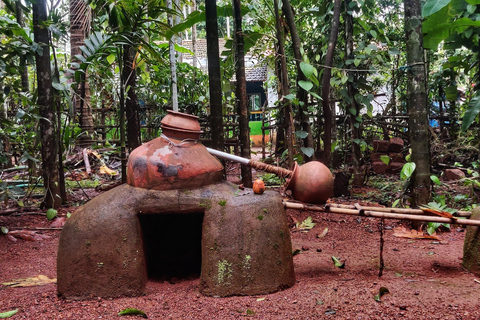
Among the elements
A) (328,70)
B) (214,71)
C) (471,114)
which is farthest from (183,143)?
(471,114)

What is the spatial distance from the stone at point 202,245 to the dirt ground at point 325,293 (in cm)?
9

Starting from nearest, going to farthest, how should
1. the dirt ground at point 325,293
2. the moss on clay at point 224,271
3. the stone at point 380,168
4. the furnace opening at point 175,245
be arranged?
1. the dirt ground at point 325,293
2. the moss on clay at point 224,271
3. the furnace opening at point 175,245
4. the stone at point 380,168

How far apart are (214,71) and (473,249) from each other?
2959mm

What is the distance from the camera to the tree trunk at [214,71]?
414 cm

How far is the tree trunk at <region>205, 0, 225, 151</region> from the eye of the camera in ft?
13.6

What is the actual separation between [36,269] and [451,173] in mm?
6701

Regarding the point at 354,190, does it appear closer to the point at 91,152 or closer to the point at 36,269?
the point at 36,269

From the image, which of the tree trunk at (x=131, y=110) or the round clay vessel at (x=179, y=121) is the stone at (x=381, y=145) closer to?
the tree trunk at (x=131, y=110)

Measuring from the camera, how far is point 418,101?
13.9ft

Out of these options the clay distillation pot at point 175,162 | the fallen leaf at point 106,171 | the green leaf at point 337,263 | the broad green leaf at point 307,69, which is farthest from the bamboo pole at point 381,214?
the fallen leaf at point 106,171

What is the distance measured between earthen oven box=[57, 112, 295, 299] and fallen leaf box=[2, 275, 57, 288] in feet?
2.00

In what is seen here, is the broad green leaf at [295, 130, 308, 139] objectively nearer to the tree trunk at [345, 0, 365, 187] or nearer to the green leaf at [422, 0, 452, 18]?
the tree trunk at [345, 0, 365, 187]

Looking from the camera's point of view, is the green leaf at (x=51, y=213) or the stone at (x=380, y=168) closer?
the green leaf at (x=51, y=213)

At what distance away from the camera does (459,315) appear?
2.16 m
